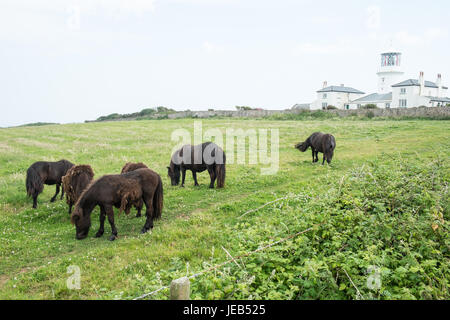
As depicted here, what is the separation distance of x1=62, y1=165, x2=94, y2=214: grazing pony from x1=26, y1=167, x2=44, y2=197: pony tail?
1.73m

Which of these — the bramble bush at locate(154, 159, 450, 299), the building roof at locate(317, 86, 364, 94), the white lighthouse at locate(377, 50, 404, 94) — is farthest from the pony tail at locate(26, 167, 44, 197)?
the white lighthouse at locate(377, 50, 404, 94)

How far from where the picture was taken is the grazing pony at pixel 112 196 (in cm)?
828

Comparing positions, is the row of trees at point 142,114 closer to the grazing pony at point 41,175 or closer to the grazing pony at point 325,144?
the grazing pony at point 325,144

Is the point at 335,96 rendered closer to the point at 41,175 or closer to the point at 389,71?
the point at 389,71

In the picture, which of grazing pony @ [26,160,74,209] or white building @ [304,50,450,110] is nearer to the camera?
grazing pony @ [26,160,74,209]

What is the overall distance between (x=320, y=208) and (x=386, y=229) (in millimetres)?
1445

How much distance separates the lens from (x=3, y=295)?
5.68 metres

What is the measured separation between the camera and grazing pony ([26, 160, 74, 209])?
11.0 meters

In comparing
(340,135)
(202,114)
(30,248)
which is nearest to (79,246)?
(30,248)

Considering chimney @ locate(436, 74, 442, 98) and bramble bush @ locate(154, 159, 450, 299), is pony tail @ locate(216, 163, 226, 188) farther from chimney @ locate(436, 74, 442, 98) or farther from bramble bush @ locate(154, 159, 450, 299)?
chimney @ locate(436, 74, 442, 98)

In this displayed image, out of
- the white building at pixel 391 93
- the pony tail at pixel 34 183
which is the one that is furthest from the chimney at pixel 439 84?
the pony tail at pixel 34 183

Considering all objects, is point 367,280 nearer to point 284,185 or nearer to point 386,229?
point 386,229

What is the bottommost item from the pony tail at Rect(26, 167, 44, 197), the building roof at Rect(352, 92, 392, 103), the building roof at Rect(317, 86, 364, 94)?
the pony tail at Rect(26, 167, 44, 197)

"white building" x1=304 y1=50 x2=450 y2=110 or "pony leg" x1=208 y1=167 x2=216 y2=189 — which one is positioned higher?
"white building" x1=304 y1=50 x2=450 y2=110
